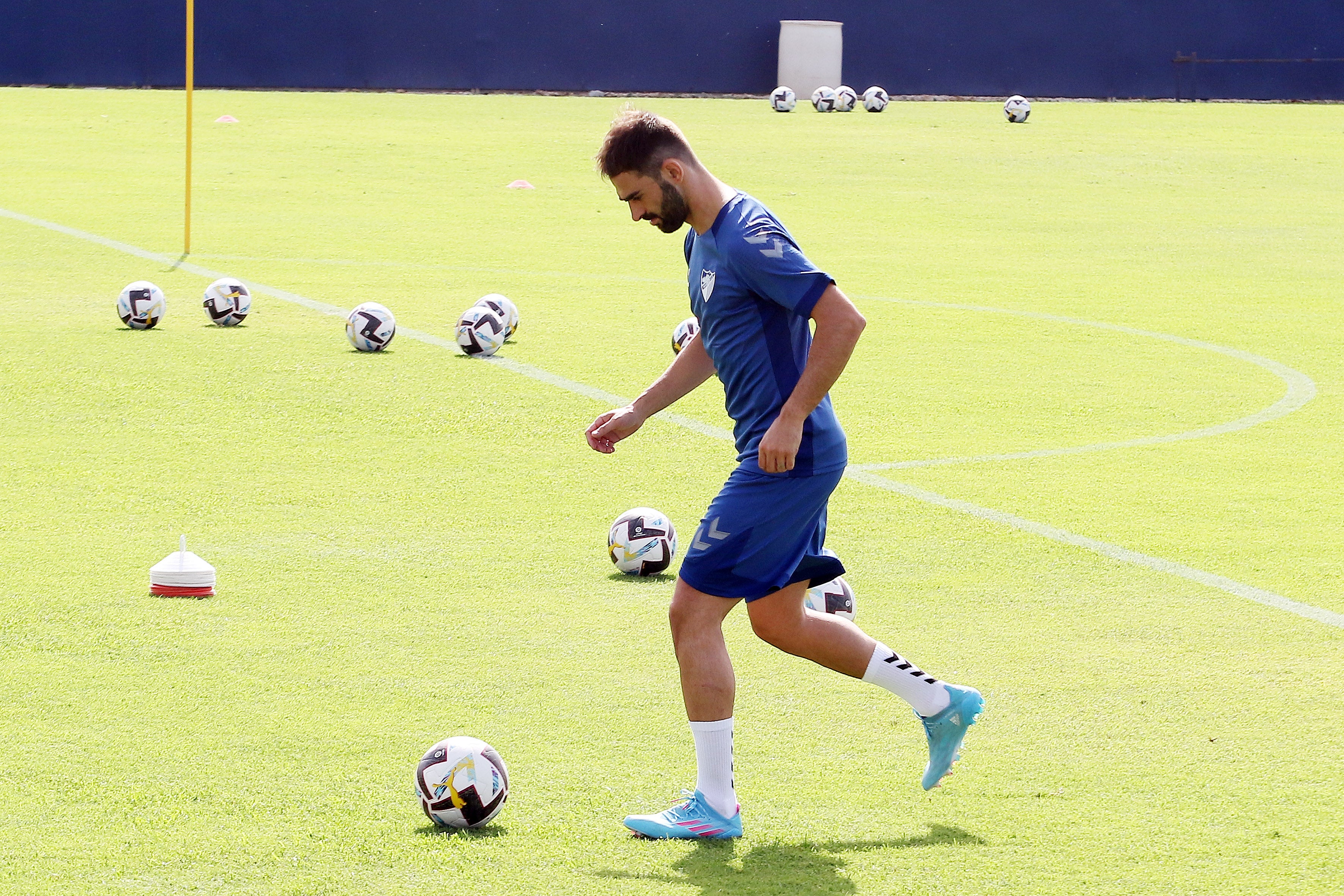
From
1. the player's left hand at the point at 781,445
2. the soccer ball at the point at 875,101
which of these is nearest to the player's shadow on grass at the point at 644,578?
the player's left hand at the point at 781,445

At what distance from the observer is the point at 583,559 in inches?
309

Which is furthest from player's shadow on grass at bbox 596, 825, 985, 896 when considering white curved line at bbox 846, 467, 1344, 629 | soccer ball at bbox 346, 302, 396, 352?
soccer ball at bbox 346, 302, 396, 352

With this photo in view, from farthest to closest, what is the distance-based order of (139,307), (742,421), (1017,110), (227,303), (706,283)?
(1017,110), (227,303), (139,307), (742,421), (706,283)

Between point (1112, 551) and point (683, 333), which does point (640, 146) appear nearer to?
point (1112, 551)

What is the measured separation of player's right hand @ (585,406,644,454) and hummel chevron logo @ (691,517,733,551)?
582 millimetres

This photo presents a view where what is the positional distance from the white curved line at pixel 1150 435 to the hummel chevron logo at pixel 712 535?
4808 mm

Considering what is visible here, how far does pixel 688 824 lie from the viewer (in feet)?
15.9

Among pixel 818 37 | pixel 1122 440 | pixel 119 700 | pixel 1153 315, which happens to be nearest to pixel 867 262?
pixel 1153 315

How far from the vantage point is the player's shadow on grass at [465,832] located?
4.86m

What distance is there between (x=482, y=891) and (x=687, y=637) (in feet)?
2.91

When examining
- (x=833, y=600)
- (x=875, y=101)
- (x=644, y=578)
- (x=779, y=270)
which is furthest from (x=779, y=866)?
(x=875, y=101)

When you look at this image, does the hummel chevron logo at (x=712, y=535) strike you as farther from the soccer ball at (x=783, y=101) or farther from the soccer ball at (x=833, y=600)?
the soccer ball at (x=783, y=101)

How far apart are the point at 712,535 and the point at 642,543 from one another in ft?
8.88

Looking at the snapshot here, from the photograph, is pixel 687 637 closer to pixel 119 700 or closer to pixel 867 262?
pixel 119 700
